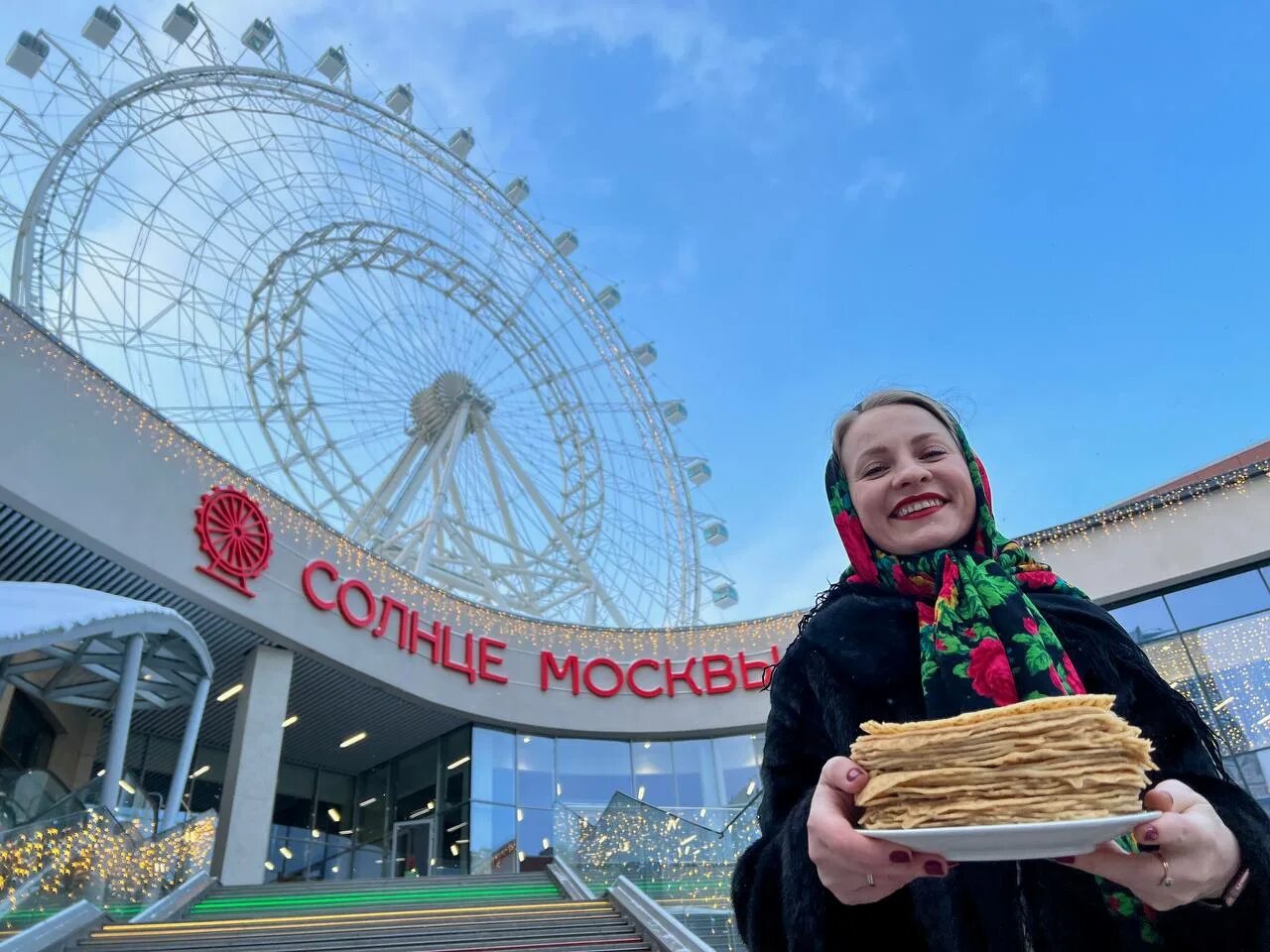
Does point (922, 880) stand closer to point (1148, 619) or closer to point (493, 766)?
point (1148, 619)

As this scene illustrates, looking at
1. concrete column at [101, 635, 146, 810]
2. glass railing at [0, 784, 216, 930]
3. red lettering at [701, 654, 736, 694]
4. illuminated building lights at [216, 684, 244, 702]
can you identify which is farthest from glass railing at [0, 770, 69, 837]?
red lettering at [701, 654, 736, 694]

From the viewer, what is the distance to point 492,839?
18859 millimetres

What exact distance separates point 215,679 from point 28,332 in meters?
7.33

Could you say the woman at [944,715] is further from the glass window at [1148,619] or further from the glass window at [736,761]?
the glass window at [736,761]

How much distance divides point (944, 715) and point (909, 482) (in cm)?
51

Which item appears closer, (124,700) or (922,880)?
(922,880)

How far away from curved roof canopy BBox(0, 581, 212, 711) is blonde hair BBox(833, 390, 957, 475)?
8355mm

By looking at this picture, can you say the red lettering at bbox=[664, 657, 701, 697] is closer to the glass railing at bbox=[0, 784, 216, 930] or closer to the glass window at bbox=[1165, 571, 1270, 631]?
the glass window at bbox=[1165, 571, 1270, 631]

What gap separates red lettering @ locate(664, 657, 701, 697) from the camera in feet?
67.9

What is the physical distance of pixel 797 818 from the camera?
1.49 meters

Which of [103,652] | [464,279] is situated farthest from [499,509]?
[103,652]

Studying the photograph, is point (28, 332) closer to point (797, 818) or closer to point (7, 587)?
point (7, 587)

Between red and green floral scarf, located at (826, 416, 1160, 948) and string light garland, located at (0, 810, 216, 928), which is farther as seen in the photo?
string light garland, located at (0, 810, 216, 928)

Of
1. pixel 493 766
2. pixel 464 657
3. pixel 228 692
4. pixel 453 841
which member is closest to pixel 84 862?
pixel 228 692
